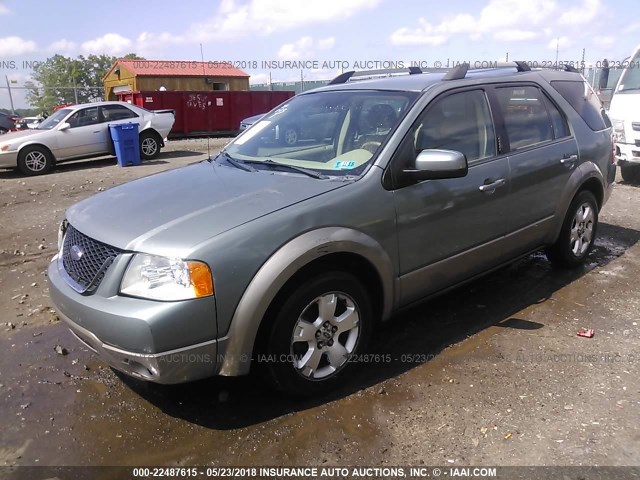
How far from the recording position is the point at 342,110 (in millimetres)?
3869

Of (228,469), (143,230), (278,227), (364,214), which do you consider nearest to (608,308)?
(364,214)

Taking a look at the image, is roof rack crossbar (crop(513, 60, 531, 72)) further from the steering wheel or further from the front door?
the front door

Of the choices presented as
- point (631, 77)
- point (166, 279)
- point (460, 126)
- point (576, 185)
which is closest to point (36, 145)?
point (460, 126)

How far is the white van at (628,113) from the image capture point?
8422 mm

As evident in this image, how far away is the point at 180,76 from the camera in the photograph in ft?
102

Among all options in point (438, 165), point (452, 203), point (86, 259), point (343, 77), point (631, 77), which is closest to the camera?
point (86, 259)

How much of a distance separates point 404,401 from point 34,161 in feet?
38.1

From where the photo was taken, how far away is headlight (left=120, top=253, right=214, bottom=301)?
99.7 inches

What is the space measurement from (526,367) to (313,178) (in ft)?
5.91

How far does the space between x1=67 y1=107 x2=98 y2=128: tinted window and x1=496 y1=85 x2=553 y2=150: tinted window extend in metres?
11.2

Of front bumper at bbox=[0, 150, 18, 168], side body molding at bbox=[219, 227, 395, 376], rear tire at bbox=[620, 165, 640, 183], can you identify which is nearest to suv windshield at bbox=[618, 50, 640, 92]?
rear tire at bbox=[620, 165, 640, 183]

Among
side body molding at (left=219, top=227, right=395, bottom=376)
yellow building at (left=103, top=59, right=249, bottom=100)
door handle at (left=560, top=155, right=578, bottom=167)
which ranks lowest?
side body molding at (left=219, top=227, right=395, bottom=376)

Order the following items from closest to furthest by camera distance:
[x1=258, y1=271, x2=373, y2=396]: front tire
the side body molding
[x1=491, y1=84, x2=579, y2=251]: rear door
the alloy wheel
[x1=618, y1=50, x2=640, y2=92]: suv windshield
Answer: the side body molding
[x1=258, y1=271, x2=373, y2=396]: front tire
the alloy wheel
[x1=491, y1=84, x2=579, y2=251]: rear door
[x1=618, y1=50, x2=640, y2=92]: suv windshield

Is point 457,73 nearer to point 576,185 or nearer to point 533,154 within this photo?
point 533,154
